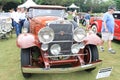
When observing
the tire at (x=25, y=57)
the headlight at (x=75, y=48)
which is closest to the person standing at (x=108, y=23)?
the headlight at (x=75, y=48)

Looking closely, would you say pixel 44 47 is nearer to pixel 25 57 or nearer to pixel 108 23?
pixel 25 57

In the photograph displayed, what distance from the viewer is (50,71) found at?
5215 mm

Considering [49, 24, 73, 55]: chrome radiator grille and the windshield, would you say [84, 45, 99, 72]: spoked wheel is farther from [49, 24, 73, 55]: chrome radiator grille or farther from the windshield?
the windshield

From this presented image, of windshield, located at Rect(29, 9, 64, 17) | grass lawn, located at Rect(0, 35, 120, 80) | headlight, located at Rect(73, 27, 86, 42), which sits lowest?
grass lawn, located at Rect(0, 35, 120, 80)

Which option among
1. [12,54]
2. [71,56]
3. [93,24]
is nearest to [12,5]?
[93,24]

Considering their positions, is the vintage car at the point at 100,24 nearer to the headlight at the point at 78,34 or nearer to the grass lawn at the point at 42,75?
the grass lawn at the point at 42,75

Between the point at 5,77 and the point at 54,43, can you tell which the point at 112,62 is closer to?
the point at 54,43

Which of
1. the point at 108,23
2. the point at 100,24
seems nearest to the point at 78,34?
the point at 108,23

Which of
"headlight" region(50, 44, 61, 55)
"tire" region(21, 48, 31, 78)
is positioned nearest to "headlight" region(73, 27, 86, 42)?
"headlight" region(50, 44, 61, 55)

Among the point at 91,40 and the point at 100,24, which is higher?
the point at 91,40

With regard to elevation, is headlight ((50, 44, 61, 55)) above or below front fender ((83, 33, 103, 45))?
below

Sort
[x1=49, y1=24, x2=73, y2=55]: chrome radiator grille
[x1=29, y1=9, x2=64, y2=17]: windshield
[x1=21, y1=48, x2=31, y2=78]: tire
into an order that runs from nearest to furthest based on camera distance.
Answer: [x1=21, y1=48, x2=31, y2=78]: tire
[x1=49, y1=24, x2=73, y2=55]: chrome radiator grille
[x1=29, y1=9, x2=64, y2=17]: windshield

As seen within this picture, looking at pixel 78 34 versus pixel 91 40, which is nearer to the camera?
pixel 78 34

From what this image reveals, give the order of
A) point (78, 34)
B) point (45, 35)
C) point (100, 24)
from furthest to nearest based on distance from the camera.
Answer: point (100, 24)
point (78, 34)
point (45, 35)
